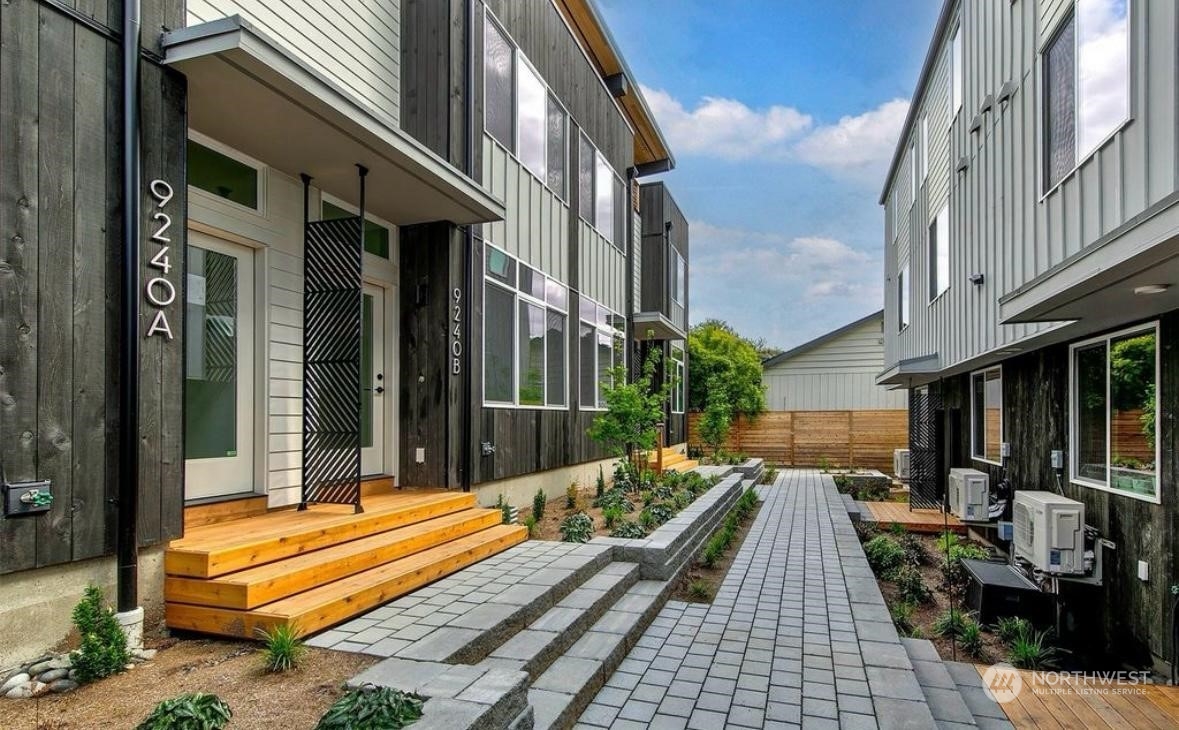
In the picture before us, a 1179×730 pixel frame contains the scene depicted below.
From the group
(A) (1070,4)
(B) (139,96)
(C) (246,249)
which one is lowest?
(C) (246,249)

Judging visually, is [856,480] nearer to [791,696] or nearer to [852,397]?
[852,397]

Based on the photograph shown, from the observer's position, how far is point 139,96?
3285mm

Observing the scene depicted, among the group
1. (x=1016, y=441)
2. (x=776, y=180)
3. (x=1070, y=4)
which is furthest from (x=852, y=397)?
(x=776, y=180)

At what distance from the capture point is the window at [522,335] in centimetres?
692

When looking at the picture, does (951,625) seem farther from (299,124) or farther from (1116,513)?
(299,124)

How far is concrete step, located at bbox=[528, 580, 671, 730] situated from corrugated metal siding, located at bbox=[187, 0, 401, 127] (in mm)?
3585

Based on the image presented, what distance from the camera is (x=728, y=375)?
20.0 meters

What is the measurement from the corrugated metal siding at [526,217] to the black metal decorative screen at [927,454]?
7240 mm

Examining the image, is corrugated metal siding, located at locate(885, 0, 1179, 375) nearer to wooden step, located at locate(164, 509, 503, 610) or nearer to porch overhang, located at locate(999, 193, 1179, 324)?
porch overhang, located at locate(999, 193, 1179, 324)

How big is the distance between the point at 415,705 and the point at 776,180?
4197 cm

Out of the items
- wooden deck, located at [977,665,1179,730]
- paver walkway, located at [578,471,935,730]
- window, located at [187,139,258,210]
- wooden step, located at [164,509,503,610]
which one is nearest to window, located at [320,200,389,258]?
window, located at [187,139,258,210]

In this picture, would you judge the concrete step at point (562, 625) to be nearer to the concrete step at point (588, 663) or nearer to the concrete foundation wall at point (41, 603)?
the concrete step at point (588, 663)

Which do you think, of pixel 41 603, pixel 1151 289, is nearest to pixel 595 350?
pixel 1151 289

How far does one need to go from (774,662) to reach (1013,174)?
559 centimetres
